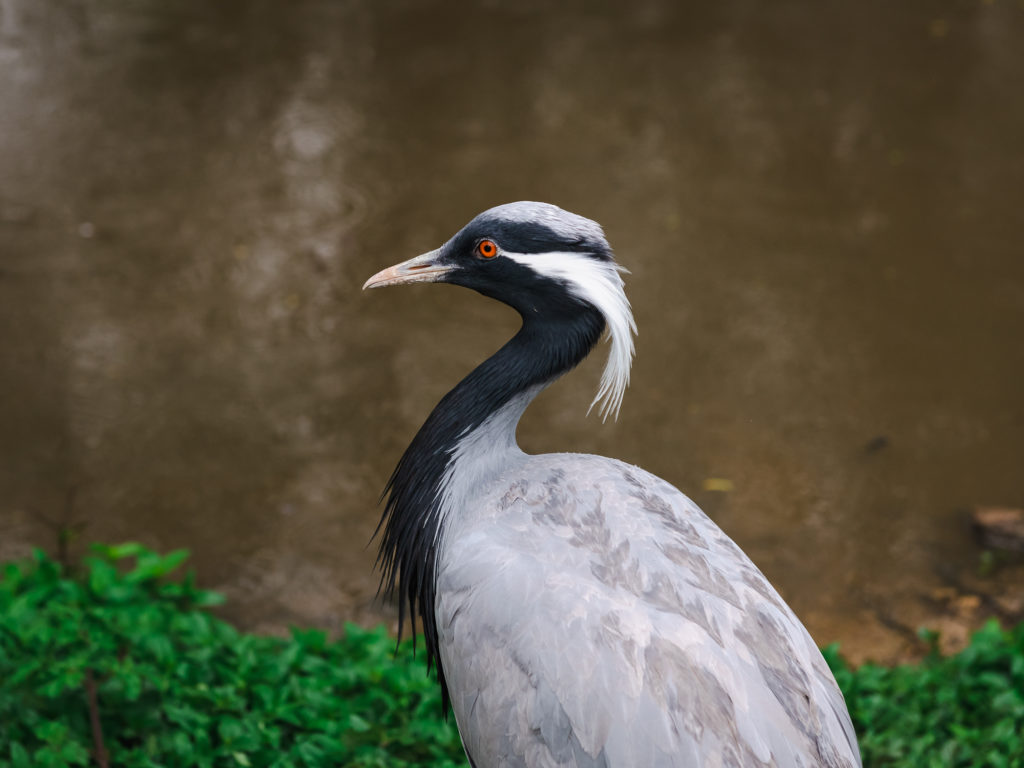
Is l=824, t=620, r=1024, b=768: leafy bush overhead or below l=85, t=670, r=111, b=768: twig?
below

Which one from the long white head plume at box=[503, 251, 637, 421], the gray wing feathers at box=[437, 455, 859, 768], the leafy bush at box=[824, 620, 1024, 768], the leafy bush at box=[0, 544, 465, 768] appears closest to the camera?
the gray wing feathers at box=[437, 455, 859, 768]

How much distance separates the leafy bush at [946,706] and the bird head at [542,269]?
1500 millimetres

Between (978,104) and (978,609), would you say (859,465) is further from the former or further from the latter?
(978,104)

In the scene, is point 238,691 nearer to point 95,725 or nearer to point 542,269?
point 95,725

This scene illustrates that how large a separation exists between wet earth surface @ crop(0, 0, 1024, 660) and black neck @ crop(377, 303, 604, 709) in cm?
133

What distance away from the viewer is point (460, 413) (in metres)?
2.84

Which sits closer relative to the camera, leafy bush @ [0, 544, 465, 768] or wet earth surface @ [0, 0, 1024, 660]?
leafy bush @ [0, 544, 465, 768]

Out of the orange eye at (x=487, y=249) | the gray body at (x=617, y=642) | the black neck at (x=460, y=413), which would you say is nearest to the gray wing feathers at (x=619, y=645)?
the gray body at (x=617, y=642)

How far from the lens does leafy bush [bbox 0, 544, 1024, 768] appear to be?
3.10 meters

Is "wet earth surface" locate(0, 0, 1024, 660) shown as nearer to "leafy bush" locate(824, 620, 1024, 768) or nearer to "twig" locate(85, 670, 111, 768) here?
"leafy bush" locate(824, 620, 1024, 768)

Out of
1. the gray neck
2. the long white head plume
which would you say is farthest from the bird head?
the gray neck

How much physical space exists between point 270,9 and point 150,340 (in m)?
3.81

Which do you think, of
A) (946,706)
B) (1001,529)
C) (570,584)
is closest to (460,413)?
(570,584)

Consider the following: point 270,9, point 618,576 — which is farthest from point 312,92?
point 618,576
